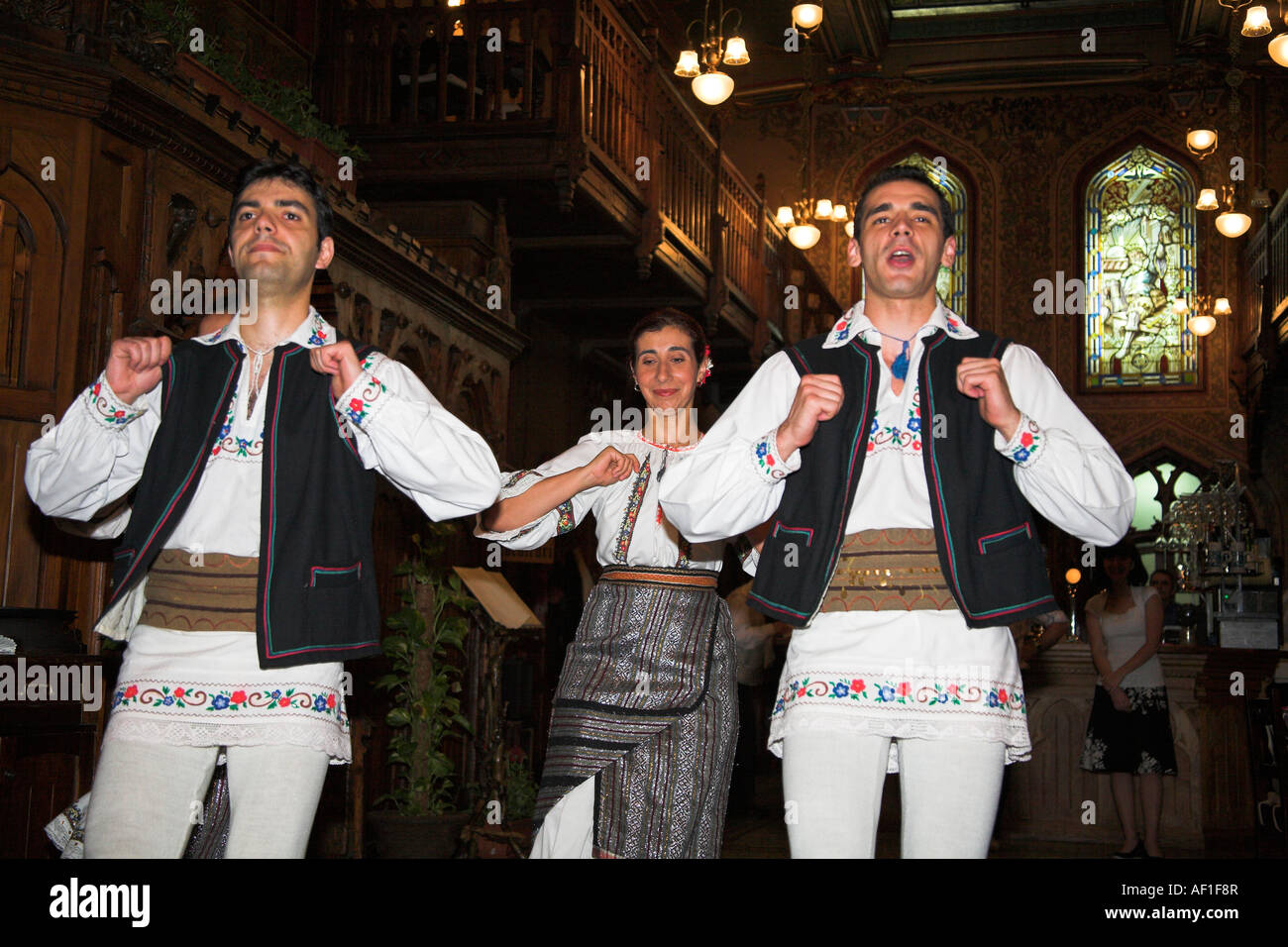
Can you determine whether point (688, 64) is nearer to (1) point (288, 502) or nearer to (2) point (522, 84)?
(2) point (522, 84)

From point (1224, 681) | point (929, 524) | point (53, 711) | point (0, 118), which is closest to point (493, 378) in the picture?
point (0, 118)

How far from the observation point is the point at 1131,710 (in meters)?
7.63

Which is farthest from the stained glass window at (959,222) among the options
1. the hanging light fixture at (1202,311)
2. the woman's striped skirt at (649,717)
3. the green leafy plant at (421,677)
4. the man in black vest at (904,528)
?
the man in black vest at (904,528)

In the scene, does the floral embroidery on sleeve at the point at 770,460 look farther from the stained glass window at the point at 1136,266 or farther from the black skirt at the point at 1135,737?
the stained glass window at the point at 1136,266

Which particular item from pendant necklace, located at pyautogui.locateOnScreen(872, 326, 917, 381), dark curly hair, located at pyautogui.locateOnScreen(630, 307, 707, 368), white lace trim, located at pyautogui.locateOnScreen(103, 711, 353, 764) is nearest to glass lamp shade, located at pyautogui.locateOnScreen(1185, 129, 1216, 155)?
dark curly hair, located at pyautogui.locateOnScreen(630, 307, 707, 368)

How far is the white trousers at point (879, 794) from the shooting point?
2.32 metres

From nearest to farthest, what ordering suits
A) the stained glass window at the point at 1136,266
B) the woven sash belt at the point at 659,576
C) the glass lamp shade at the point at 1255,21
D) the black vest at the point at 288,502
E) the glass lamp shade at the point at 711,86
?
the black vest at the point at 288,502
the woven sash belt at the point at 659,576
the glass lamp shade at the point at 1255,21
the glass lamp shade at the point at 711,86
the stained glass window at the point at 1136,266

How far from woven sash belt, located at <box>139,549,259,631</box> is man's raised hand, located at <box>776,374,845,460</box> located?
3.24ft

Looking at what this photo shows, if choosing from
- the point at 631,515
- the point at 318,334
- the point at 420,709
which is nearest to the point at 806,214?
the point at 420,709

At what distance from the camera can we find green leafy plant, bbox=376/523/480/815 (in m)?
6.23

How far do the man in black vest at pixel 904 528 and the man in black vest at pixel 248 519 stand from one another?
0.56m

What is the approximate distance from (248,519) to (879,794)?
1231 millimetres

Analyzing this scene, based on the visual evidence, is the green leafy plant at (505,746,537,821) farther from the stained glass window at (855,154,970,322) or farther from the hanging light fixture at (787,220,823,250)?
the stained glass window at (855,154,970,322)
